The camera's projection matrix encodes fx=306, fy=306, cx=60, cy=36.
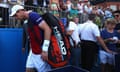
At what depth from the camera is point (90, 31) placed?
23.9 ft

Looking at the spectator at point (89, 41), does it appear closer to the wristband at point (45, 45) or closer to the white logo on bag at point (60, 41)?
the white logo on bag at point (60, 41)

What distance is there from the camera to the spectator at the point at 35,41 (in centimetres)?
462

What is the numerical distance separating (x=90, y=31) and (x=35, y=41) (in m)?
2.61

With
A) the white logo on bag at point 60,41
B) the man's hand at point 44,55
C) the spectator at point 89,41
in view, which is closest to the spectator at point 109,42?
the spectator at point 89,41

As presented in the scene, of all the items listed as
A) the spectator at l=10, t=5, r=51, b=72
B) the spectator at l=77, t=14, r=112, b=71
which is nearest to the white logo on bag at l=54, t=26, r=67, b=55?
the spectator at l=10, t=5, r=51, b=72

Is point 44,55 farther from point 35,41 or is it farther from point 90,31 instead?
point 90,31

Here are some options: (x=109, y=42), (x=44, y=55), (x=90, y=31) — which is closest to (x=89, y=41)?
(x=90, y=31)

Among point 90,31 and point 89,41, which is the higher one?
point 90,31

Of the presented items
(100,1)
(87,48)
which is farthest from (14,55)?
(100,1)

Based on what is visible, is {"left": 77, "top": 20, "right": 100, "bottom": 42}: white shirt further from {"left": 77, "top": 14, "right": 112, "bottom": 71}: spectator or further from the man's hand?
the man's hand

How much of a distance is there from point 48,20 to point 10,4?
4.73m

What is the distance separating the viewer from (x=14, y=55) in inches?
270

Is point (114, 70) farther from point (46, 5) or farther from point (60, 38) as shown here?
point (46, 5)

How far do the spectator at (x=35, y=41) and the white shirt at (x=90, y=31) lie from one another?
8.07 feet
